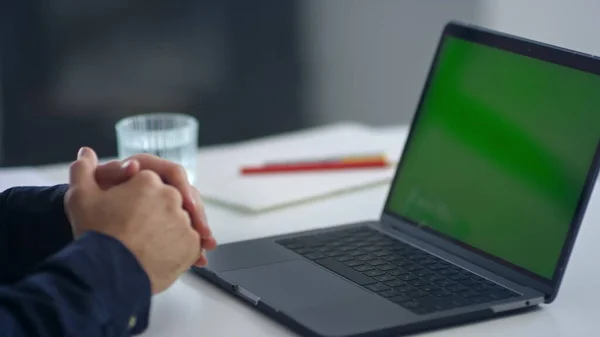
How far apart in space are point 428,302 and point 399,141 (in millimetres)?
701

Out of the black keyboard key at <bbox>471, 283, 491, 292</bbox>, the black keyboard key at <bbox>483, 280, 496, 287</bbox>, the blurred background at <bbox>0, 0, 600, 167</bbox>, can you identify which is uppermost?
the black keyboard key at <bbox>483, 280, 496, 287</bbox>

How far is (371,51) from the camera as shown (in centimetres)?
319

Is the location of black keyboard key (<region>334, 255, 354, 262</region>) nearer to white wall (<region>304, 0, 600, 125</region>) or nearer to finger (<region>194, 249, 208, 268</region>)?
finger (<region>194, 249, 208, 268</region>)

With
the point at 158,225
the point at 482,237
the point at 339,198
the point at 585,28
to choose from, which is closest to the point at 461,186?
the point at 482,237

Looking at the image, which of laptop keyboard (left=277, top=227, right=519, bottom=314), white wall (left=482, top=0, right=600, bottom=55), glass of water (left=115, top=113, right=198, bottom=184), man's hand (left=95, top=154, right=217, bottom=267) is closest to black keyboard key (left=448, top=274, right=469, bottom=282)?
laptop keyboard (left=277, top=227, right=519, bottom=314)

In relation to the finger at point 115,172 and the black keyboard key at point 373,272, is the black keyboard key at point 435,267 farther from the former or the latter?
the finger at point 115,172

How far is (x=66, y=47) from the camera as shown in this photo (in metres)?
2.81

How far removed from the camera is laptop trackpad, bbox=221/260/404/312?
3.01ft

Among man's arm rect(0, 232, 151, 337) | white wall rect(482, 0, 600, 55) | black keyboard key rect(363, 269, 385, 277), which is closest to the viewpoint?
man's arm rect(0, 232, 151, 337)

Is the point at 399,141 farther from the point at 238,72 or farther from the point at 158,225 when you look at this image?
the point at 238,72

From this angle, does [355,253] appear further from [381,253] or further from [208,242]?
[208,242]

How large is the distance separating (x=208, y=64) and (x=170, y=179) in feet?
6.79

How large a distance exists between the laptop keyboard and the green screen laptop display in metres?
0.06

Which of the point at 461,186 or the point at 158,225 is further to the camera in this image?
the point at 461,186
